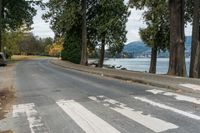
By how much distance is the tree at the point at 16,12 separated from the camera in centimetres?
6150

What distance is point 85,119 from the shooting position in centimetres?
937

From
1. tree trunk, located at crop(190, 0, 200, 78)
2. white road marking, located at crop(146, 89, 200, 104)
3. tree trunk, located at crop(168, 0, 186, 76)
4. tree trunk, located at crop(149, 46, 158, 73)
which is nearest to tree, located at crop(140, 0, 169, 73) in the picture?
tree trunk, located at crop(149, 46, 158, 73)

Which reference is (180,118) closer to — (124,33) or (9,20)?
→ (124,33)

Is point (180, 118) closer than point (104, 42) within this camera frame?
Yes

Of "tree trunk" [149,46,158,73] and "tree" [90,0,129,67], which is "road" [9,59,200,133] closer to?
"tree trunk" [149,46,158,73]

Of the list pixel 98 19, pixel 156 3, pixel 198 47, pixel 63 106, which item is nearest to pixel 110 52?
pixel 98 19

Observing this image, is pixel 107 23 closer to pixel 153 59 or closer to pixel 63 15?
pixel 63 15

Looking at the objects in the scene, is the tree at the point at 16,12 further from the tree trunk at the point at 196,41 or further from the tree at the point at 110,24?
the tree trunk at the point at 196,41

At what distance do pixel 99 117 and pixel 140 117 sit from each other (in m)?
1.02

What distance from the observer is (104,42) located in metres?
48.7

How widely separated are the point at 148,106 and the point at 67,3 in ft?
110

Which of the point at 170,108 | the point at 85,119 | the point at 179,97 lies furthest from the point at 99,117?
the point at 179,97

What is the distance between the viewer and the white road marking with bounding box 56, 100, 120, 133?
26.7 feet

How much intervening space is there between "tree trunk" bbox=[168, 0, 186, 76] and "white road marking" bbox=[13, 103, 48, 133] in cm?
1175
